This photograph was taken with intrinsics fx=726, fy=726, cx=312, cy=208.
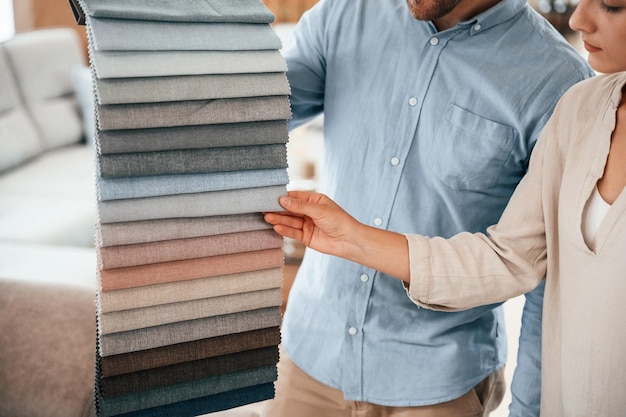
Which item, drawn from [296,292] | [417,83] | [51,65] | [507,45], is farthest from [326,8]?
[51,65]

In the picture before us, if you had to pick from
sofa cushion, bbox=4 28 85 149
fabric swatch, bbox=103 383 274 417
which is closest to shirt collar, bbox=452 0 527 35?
fabric swatch, bbox=103 383 274 417

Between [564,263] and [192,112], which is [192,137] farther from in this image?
[564,263]

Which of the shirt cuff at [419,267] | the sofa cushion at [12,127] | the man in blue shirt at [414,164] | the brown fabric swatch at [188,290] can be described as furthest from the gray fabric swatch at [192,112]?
the sofa cushion at [12,127]

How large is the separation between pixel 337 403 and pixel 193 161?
69cm

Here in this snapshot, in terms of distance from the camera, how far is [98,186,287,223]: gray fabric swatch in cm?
92

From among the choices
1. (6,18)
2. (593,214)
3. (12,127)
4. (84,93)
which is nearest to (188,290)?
(593,214)

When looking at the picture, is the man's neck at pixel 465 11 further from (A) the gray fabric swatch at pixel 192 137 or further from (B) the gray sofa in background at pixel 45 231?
(B) the gray sofa in background at pixel 45 231

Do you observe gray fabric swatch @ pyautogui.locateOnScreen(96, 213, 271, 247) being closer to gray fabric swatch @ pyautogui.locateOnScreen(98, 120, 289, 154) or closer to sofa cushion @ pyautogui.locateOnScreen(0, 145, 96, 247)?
gray fabric swatch @ pyautogui.locateOnScreen(98, 120, 289, 154)

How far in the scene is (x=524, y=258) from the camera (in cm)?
119

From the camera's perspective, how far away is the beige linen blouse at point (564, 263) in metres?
1.04

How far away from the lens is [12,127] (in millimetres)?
3652

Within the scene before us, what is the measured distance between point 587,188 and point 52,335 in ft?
3.42

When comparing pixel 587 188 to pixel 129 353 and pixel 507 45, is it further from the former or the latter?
pixel 129 353

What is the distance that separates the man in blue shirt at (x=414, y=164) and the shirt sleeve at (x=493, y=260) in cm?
16
